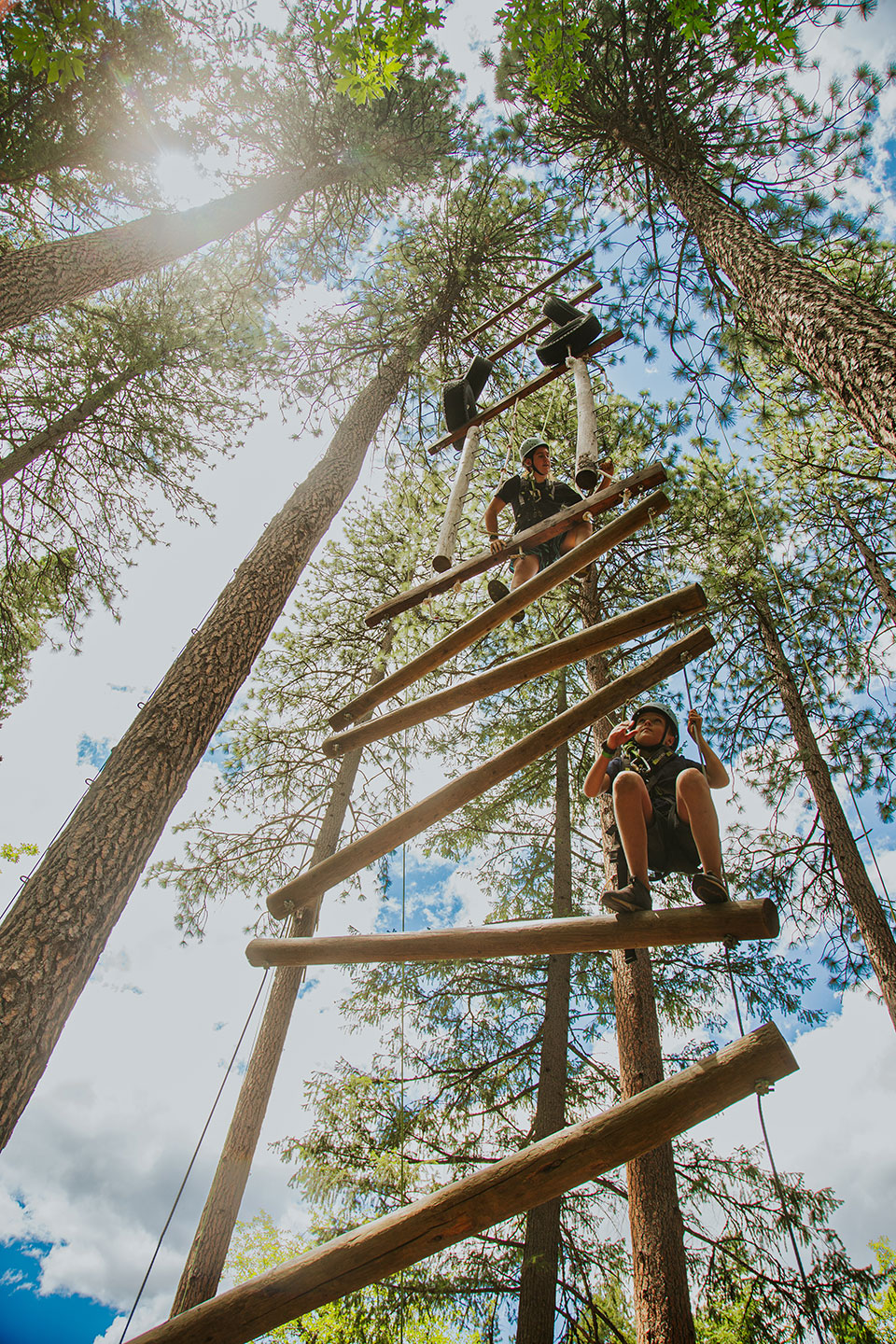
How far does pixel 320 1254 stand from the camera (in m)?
2.21

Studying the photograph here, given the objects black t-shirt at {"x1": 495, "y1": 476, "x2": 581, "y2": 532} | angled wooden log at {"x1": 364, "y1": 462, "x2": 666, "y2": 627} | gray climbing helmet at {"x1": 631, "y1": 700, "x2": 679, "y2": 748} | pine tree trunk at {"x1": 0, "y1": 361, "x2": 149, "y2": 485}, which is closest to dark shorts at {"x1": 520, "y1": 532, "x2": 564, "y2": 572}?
black t-shirt at {"x1": 495, "y1": 476, "x2": 581, "y2": 532}

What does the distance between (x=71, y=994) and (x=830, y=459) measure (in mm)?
8912

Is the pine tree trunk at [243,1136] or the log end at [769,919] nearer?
the log end at [769,919]

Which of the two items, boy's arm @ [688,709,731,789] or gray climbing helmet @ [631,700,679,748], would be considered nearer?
boy's arm @ [688,709,731,789]

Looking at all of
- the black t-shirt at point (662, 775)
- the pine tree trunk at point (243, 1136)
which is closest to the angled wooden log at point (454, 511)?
the black t-shirt at point (662, 775)

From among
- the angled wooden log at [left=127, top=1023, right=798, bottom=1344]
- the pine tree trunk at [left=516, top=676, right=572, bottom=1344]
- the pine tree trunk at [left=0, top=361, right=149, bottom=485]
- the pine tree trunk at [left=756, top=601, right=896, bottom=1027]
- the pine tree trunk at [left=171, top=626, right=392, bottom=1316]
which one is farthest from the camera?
the pine tree trunk at [left=0, top=361, right=149, bottom=485]

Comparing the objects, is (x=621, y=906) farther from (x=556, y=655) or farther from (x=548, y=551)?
(x=548, y=551)

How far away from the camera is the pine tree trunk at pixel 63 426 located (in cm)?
741

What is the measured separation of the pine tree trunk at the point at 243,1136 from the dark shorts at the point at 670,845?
2555 mm

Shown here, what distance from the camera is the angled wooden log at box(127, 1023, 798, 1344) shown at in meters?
2.13

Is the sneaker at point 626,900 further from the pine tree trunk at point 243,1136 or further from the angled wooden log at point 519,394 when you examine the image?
the angled wooden log at point 519,394

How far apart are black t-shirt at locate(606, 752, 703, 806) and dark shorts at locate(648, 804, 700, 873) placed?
78 millimetres

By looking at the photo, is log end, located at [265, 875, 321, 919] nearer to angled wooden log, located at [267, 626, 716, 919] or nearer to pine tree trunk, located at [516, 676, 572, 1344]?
angled wooden log, located at [267, 626, 716, 919]

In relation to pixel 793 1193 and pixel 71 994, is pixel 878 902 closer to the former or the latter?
pixel 793 1193
